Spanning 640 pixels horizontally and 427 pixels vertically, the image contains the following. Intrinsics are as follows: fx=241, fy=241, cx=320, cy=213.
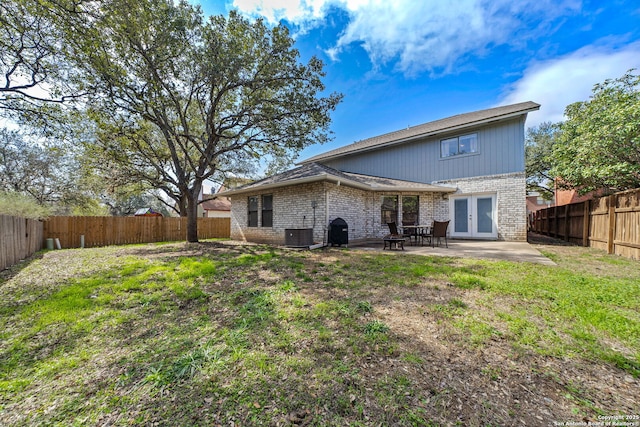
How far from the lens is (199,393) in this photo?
75.4 inches

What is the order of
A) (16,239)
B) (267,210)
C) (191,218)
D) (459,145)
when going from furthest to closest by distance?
(459,145) → (267,210) → (191,218) → (16,239)

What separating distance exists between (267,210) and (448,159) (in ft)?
30.6

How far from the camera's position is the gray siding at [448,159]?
10.5 metres

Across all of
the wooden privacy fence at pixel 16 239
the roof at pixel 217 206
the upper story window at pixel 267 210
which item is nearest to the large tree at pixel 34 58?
the wooden privacy fence at pixel 16 239

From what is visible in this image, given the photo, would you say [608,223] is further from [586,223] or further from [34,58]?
[34,58]

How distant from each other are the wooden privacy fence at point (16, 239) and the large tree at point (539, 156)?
25562 mm

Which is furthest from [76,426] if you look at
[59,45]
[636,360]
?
[59,45]

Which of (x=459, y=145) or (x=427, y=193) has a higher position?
(x=459, y=145)

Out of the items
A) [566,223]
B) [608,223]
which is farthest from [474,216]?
[608,223]

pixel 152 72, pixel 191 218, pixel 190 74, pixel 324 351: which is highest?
pixel 190 74

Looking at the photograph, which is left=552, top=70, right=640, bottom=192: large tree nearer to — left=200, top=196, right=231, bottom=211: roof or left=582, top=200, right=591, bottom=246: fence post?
left=582, top=200, right=591, bottom=246: fence post

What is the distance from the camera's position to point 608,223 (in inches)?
299

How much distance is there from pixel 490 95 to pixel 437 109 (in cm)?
299

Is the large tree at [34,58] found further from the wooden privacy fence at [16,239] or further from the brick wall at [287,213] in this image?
the brick wall at [287,213]
